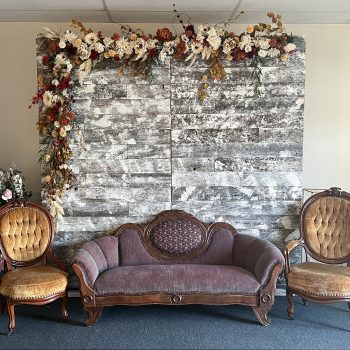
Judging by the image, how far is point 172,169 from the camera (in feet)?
13.2

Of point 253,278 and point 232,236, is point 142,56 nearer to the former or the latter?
point 232,236

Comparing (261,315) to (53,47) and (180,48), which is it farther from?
(53,47)

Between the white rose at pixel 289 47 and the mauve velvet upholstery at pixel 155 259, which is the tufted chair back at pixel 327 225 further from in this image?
the white rose at pixel 289 47

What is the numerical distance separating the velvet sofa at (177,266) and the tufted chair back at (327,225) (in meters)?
0.51

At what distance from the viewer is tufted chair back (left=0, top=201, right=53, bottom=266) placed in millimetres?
3721

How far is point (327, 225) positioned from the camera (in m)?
3.89

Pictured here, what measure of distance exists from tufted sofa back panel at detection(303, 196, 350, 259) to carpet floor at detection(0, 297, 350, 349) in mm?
530

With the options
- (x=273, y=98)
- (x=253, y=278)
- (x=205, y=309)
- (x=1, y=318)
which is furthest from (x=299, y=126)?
(x=1, y=318)

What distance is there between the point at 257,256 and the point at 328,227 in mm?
813

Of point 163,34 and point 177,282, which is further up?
point 163,34

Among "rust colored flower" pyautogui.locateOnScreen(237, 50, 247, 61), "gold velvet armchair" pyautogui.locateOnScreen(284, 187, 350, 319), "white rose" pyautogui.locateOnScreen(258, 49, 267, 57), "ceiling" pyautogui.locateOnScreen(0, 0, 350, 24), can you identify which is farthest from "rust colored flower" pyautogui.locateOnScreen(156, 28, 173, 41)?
"gold velvet armchair" pyautogui.locateOnScreen(284, 187, 350, 319)

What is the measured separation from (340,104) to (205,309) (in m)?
2.55

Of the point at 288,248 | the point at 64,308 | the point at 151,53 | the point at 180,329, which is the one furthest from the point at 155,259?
the point at 151,53

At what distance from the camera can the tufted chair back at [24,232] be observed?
3721 mm
